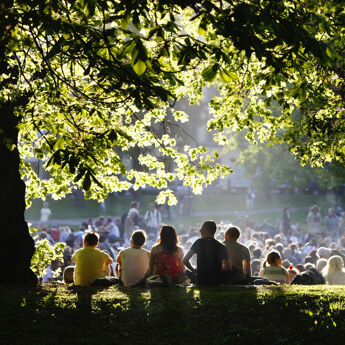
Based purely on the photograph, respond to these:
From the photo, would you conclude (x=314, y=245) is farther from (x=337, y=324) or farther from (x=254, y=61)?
(x=337, y=324)

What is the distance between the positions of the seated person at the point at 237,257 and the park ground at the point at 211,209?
2589 centimetres

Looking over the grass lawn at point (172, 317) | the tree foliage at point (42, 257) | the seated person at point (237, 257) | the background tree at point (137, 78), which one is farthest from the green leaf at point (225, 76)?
the tree foliage at point (42, 257)

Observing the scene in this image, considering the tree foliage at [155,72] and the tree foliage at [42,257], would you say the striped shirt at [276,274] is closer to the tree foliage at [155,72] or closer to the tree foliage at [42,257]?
the tree foliage at [155,72]

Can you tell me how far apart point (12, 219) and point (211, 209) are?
38.9 metres

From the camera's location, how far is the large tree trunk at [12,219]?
9352 millimetres

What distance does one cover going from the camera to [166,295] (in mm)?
7984

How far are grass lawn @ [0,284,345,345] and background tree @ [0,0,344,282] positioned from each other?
1.65 metres

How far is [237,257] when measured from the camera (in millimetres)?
10148

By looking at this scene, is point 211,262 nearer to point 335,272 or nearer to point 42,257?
point 335,272

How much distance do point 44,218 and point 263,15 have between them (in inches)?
1111

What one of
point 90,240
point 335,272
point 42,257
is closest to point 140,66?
point 90,240

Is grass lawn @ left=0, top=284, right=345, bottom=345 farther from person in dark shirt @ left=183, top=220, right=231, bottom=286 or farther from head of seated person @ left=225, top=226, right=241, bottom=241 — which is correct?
head of seated person @ left=225, top=226, right=241, bottom=241

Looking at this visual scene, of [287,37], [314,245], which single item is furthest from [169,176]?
[314,245]

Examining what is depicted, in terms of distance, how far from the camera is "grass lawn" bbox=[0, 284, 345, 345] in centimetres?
634
